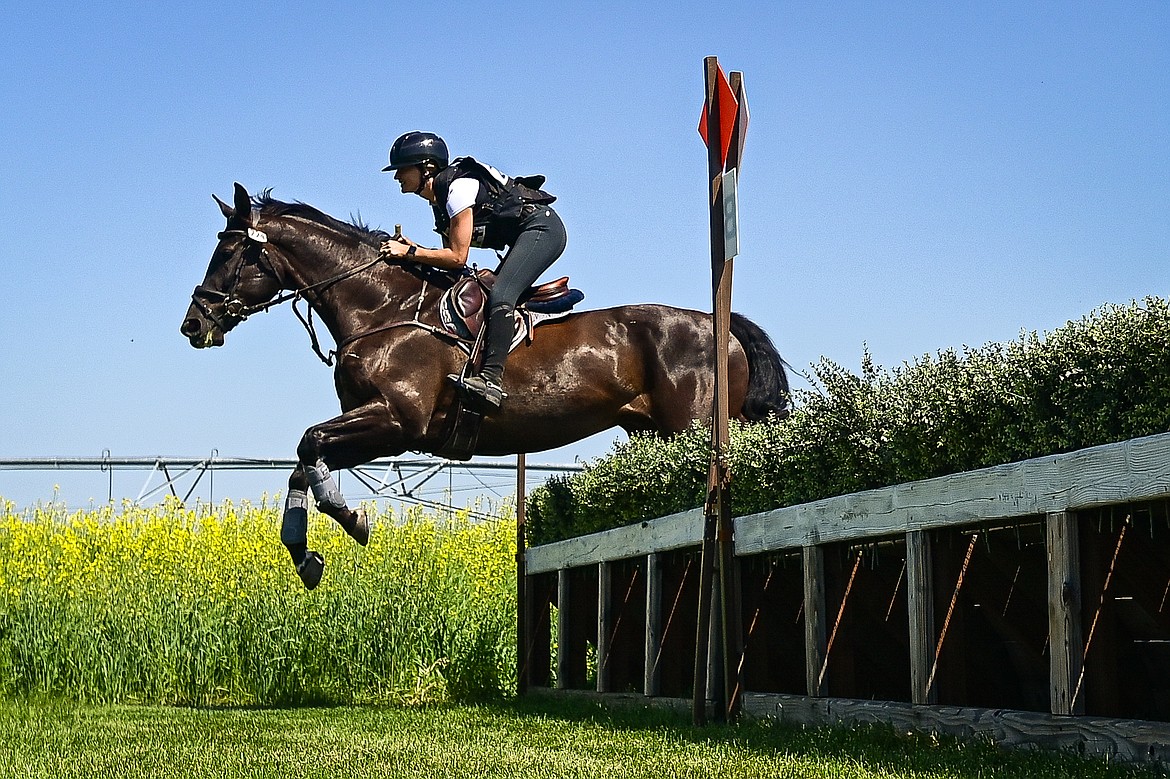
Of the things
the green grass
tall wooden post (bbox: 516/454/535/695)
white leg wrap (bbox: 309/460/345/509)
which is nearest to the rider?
white leg wrap (bbox: 309/460/345/509)

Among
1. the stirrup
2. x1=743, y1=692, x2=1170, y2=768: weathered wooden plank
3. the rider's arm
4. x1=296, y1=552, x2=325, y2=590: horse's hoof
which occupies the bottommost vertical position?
x1=743, y1=692, x2=1170, y2=768: weathered wooden plank

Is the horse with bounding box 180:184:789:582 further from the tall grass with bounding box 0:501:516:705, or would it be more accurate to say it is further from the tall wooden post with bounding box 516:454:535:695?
the tall grass with bounding box 0:501:516:705

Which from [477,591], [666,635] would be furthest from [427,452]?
[477,591]

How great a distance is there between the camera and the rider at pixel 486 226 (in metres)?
7.96

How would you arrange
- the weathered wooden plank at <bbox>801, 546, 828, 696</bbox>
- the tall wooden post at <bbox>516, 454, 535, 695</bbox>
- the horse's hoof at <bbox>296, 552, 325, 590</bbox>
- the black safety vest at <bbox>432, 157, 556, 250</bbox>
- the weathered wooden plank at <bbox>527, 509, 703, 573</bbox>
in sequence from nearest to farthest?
the weathered wooden plank at <bbox>801, 546, 828, 696</bbox>
the weathered wooden plank at <bbox>527, 509, 703, 573</bbox>
the horse's hoof at <bbox>296, 552, 325, 590</bbox>
the black safety vest at <bbox>432, 157, 556, 250</bbox>
the tall wooden post at <bbox>516, 454, 535, 695</bbox>

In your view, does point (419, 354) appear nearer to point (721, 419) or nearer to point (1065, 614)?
point (721, 419)

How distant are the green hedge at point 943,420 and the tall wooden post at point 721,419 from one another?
0.64 ft

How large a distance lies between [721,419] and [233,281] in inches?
133

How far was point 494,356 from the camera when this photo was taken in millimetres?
7953

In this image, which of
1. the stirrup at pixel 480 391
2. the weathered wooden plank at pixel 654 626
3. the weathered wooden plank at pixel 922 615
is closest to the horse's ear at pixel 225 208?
the stirrup at pixel 480 391

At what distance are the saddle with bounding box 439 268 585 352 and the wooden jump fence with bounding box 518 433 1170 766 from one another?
1270 mm

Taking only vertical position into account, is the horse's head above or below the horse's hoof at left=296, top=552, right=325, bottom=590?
above

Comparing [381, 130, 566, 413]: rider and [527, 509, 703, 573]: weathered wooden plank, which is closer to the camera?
[527, 509, 703, 573]: weathered wooden plank

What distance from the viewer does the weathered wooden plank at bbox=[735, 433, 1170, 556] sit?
4.04m
